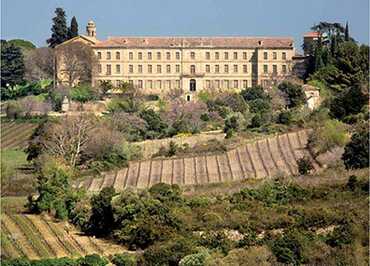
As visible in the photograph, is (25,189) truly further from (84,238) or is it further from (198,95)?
(198,95)

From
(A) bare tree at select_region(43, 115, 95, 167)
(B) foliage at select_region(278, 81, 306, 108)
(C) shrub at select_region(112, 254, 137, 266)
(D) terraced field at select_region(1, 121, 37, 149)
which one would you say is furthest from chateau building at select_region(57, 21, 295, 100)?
(C) shrub at select_region(112, 254, 137, 266)

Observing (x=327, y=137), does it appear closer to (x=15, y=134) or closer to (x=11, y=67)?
(x=15, y=134)

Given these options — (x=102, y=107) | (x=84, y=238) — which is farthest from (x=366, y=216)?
(x=102, y=107)

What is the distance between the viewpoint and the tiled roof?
2109 inches

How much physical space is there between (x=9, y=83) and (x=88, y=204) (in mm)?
30956

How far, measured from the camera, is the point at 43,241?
20.3m

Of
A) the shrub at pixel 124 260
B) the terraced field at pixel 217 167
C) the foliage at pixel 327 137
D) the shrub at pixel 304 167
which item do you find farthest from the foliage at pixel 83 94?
the shrub at pixel 124 260

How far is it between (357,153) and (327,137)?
395 cm

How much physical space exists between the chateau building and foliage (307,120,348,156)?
22348 millimetres

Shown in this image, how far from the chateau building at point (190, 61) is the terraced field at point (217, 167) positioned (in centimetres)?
2259

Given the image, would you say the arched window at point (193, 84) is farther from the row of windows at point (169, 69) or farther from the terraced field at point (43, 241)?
the terraced field at point (43, 241)

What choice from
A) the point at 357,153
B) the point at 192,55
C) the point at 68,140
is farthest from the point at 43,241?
the point at 192,55

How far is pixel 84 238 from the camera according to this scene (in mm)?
21328

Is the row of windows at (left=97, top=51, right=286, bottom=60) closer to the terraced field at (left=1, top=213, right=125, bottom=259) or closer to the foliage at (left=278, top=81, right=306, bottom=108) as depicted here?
the foliage at (left=278, top=81, right=306, bottom=108)
